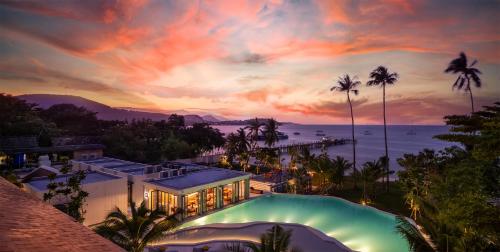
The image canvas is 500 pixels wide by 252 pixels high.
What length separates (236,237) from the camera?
50.9 feet

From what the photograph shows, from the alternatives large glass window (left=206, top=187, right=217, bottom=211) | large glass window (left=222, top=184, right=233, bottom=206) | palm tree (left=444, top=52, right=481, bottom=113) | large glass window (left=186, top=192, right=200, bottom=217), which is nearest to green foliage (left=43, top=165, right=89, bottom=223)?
large glass window (left=186, top=192, right=200, bottom=217)

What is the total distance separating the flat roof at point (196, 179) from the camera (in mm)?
19875

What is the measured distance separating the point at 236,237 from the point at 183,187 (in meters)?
5.85

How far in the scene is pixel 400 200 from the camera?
2331cm

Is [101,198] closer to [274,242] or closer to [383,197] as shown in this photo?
[274,242]

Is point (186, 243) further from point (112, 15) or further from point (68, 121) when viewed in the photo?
point (68, 121)

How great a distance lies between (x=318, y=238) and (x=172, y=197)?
10484 millimetres

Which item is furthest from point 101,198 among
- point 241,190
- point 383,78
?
point 383,78

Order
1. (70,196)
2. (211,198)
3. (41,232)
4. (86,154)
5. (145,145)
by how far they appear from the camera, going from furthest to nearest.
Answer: (145,145)
(86,154)
(211,198)
(70,196)
(41,232)

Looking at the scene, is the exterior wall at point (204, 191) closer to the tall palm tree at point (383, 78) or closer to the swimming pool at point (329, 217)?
the swimming pool at point (329, 217)

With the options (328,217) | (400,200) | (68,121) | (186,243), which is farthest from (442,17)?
(68,121)

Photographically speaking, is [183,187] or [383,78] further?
[383,78]

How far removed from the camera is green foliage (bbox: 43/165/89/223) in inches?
562

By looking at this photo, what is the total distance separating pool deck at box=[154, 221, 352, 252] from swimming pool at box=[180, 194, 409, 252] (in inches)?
88.4
